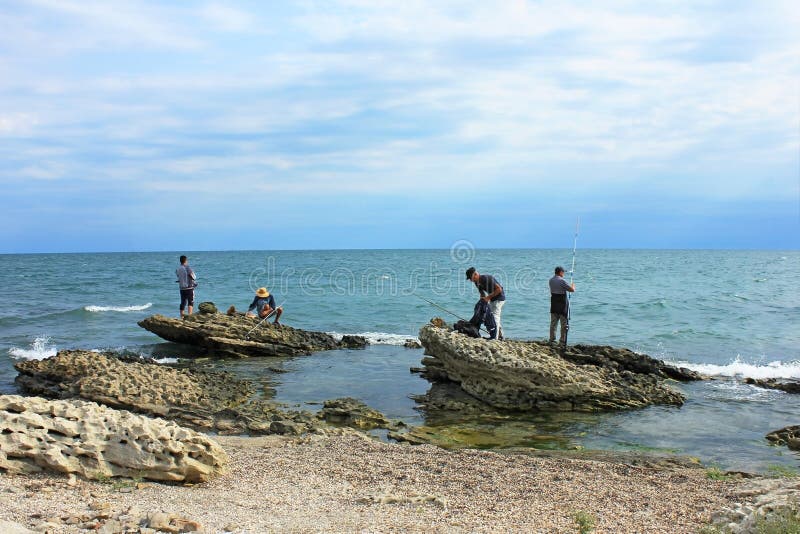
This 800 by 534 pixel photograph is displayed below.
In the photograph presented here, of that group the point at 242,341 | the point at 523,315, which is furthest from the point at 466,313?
the point at 242,341

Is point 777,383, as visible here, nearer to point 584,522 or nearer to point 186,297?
point 584,522

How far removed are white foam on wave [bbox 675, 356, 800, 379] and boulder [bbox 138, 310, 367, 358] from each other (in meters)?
10.7

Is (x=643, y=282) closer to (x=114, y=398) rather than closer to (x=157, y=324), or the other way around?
(x=157, y=324)

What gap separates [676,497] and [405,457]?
3437 millimetres

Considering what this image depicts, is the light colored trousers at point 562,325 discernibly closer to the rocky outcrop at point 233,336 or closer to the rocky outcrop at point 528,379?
the rocky outcrop at point 528,379

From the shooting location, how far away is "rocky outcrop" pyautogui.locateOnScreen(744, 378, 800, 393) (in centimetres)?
1434

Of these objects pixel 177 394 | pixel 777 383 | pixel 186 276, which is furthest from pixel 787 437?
pixel 186 276

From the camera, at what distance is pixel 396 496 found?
6875mm

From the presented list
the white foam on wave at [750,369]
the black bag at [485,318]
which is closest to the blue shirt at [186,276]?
the black bag at [485,318]

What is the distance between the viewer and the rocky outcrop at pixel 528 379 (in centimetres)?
1236

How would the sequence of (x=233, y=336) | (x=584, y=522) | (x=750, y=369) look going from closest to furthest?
(x=584, y=522)
(x=750, y=369)
(x=233, y=336)

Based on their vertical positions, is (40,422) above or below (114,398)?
above

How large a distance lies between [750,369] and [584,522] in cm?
1391

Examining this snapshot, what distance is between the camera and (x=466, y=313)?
30922 mm
